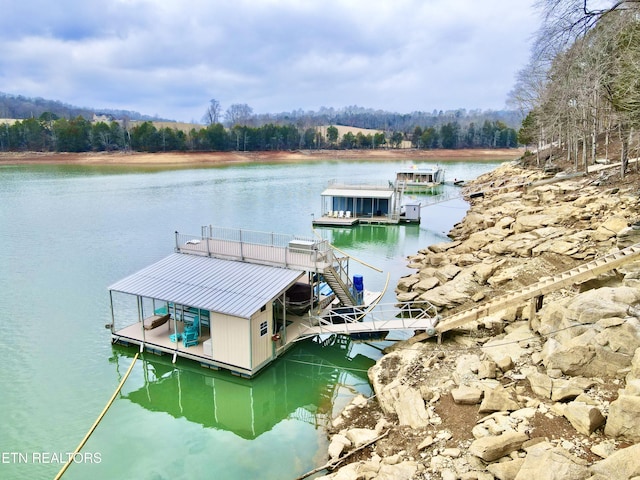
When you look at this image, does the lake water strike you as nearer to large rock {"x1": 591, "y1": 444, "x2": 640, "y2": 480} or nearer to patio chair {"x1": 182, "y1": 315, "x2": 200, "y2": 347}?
patio chair {"x1": 182, "y1": 315, "x2": 200, "y2": 347}

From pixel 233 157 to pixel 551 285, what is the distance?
110 metres

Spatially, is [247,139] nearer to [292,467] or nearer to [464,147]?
[464,147]

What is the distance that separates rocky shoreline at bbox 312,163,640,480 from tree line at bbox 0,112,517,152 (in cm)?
10938

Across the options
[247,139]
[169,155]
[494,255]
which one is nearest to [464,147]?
[247,139]

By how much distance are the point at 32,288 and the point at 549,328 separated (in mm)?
25202

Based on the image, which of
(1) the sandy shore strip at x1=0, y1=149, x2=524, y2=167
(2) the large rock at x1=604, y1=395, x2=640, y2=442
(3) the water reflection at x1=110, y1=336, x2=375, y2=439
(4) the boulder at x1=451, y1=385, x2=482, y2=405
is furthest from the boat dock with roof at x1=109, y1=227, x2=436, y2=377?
(1) the sandy shore strip at x1=0, y1=149, x2=524, y2=167

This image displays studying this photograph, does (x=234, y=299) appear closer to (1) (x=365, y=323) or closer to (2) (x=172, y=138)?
(1) (x=365, y=323)

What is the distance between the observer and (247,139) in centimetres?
12688

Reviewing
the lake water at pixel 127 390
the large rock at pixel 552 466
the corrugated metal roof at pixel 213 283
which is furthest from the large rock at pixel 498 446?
the corrugated metal roof at pixel 213 283

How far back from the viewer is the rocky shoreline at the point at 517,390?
855 centimetres

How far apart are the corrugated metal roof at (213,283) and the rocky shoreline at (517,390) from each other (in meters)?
4.67

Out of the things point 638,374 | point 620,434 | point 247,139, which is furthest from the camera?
point 247,139

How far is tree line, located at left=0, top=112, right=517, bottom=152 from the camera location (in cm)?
11131

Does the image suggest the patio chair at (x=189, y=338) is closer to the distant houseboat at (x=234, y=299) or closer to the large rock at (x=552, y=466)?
the distant houseboat at (x=234, y=299)
